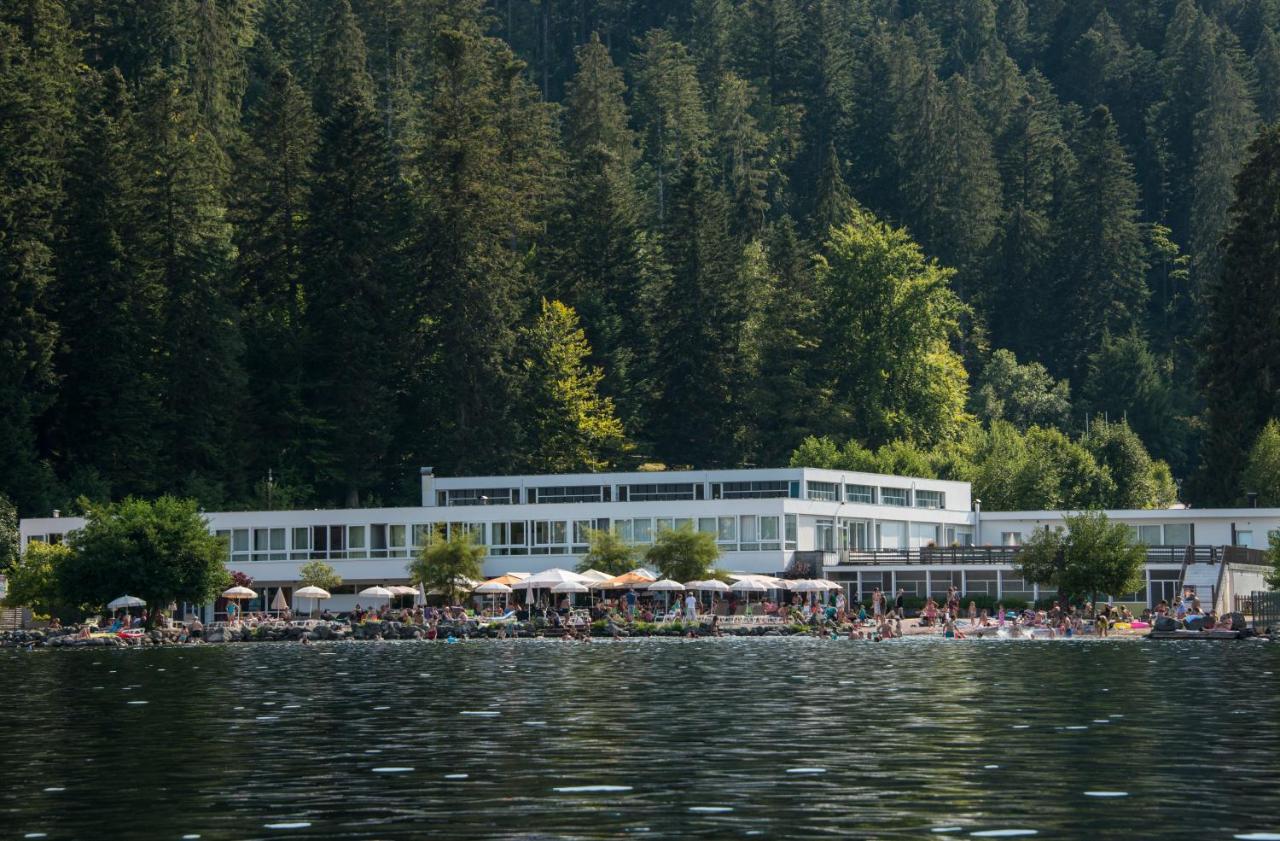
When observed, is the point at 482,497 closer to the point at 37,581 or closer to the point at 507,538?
the point at 507,538

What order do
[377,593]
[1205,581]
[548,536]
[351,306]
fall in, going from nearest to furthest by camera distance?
1. [1205,581]
2. [377,593]
3. [548,536]
4. [351,306]

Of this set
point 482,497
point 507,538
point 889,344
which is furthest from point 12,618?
point 889,344

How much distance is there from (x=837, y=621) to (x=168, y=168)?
178 feet

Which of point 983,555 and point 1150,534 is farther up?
point 1150,534

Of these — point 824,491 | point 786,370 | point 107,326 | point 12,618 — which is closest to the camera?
point 12,618

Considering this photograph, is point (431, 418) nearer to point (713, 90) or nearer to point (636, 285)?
point (636, 285)

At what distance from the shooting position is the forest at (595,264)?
396 feet

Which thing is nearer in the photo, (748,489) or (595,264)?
(748,489)

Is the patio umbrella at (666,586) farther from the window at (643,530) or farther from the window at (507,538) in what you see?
the window at (507,538)

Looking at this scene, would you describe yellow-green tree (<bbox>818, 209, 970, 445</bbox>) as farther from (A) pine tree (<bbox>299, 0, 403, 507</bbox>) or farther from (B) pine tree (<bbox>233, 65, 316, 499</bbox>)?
(B) pine tree (<bbox>233, 65, 316, 499</bbox>)

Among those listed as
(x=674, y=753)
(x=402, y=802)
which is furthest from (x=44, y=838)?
(x=674, y=753)

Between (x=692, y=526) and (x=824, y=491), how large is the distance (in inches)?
457

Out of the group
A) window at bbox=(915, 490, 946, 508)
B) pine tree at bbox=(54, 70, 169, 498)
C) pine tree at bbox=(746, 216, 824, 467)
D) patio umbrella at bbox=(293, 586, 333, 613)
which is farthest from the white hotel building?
pine tree at bbox=(746, 216, 824, 467)

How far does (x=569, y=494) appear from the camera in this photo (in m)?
110
